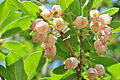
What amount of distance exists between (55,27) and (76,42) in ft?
0.84

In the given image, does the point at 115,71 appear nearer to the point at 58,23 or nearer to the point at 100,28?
the point at 100,28

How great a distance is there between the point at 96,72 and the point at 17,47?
3.66 ft

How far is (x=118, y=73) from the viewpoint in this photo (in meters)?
2.20

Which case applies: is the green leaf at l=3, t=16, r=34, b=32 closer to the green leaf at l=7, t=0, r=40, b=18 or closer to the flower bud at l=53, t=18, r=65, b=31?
the green leaf at l=7, t=0, r=40, b=18

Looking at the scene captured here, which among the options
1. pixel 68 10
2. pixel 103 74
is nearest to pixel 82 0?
pixel 68 10

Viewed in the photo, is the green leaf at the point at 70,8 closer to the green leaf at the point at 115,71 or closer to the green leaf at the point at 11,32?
the green leaf at the point at 115,71

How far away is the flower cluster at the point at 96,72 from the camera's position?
2051mm

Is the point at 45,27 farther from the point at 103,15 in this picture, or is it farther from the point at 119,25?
the point at 119,25

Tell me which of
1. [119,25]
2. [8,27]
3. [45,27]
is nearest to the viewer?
[45,27]

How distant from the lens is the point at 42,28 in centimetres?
192

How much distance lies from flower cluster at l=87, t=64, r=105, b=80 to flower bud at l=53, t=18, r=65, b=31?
0.36m

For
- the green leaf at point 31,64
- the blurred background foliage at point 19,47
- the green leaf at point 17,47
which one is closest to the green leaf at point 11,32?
the blurred background foliage at point 19,47

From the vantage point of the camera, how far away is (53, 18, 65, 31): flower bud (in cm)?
192

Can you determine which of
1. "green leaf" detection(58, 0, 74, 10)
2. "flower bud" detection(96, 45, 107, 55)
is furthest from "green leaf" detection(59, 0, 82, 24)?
"flower bud" detection(96, 45, 107, 55)
